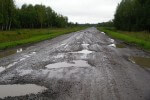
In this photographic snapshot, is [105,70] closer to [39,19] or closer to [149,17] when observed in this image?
[149,17]

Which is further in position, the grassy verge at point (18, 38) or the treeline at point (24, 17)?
the treeline at point (24, 17)

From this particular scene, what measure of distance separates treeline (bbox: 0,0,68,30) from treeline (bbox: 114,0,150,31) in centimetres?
2986

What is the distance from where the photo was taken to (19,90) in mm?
7230

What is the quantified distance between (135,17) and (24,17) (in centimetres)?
4271

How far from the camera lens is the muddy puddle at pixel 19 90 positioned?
6836 mm

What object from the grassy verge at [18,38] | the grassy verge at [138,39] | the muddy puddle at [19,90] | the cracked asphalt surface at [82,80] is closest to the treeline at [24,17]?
the grassy verge at [18,38]

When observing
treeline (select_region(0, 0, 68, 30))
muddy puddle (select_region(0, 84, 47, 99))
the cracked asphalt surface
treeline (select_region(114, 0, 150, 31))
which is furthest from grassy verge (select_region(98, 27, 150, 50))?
treeline (select_region(0, 0, 68, 30))

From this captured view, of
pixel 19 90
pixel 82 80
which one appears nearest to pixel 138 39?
pixel 82 80

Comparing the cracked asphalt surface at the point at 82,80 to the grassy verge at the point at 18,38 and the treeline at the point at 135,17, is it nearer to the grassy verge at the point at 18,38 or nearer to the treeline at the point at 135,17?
the grassy verge at the point at 18,38

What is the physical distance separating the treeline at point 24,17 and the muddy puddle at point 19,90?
2151 inches

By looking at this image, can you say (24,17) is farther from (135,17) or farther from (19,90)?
(19,90)

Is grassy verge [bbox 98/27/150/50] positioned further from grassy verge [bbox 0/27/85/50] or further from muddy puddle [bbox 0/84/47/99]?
muddy puddle [bbox 0/84/47/99]

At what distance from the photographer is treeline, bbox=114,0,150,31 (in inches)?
2101

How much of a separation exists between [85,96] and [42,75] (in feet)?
10.7
